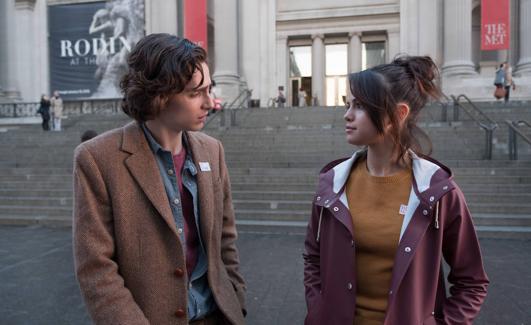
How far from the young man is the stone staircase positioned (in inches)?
245

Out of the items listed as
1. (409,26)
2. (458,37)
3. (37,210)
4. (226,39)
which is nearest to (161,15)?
(226,39)

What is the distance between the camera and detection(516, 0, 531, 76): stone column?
20.1 m

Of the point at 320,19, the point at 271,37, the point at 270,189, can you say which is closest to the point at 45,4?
Answer: the point at 271,37

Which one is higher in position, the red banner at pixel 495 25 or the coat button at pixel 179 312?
the red banner at pixel 495 25

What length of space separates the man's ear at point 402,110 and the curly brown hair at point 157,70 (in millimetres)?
884

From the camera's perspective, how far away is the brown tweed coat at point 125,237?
162 centimetres

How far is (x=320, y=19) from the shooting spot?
24484 millimetres

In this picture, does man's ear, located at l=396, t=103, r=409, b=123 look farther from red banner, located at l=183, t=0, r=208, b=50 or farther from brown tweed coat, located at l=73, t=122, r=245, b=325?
red banner, located at l=183, t=0, r=208, b=50

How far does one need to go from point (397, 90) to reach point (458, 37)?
21.0 m

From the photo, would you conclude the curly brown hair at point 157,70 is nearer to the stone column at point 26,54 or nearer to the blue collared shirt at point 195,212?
the blue collared shirt at point 195,212

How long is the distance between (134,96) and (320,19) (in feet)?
79.8

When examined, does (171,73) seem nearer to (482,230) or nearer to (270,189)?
(482,230)

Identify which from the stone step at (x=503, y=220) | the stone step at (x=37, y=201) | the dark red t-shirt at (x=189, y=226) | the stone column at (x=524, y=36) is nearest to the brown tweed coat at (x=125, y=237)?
the dark red t-shirt at (x=189, y=226)

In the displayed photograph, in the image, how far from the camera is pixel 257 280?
5.11 meters
